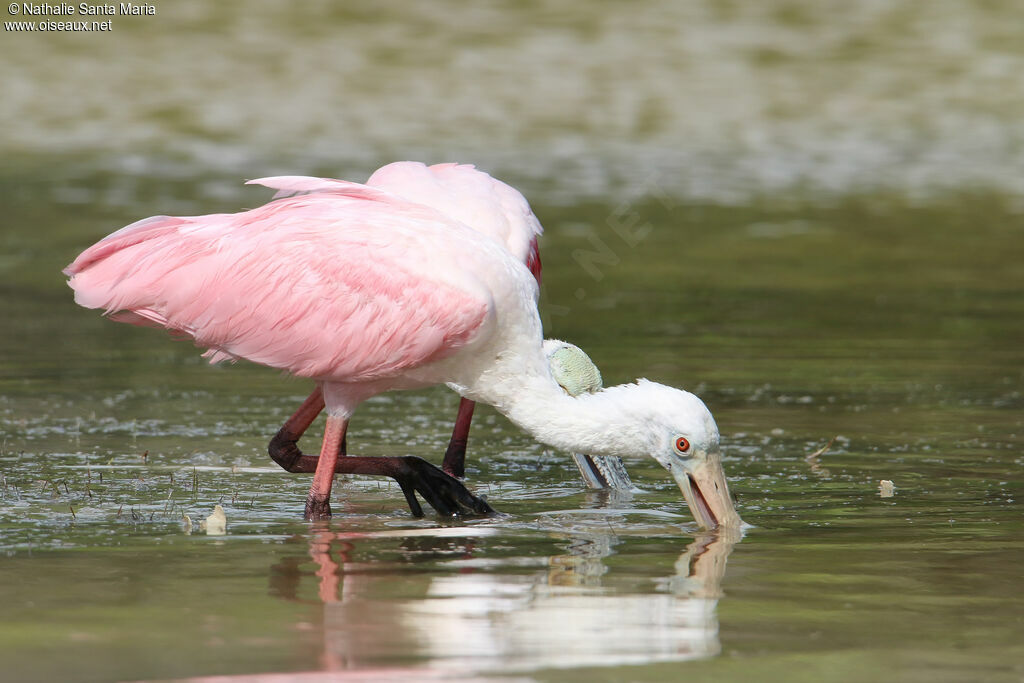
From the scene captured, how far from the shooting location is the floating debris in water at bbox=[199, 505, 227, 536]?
7578 millimetres

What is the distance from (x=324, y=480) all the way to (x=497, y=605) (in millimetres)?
2016

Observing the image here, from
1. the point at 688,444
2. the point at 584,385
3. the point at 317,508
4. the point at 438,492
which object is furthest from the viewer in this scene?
the point at 584,385

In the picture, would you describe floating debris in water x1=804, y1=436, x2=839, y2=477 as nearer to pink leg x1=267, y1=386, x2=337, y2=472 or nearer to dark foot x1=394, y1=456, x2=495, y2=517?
dark foot x1=394, y1=456, x2=495, y2=517

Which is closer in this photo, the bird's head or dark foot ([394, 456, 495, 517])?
the bird's head

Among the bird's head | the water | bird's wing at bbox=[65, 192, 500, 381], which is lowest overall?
the water

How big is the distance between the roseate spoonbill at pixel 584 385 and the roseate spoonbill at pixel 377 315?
492 mm

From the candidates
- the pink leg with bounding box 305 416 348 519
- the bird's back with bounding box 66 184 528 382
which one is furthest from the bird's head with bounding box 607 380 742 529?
the pink leg with bounding box 305 416 348 519

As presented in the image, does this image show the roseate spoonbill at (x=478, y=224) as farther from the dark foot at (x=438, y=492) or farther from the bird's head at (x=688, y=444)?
the bird's head at (x=688, y=444)

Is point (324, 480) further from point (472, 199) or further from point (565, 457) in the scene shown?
point (565, 457)

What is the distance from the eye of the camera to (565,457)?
32.8ft

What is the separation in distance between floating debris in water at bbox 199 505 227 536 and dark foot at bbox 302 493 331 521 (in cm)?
53

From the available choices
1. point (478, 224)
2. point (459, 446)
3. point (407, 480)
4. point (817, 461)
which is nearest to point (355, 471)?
point (407, 480)

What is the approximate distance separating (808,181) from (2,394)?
17.4 meters

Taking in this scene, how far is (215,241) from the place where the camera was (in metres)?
8.59
